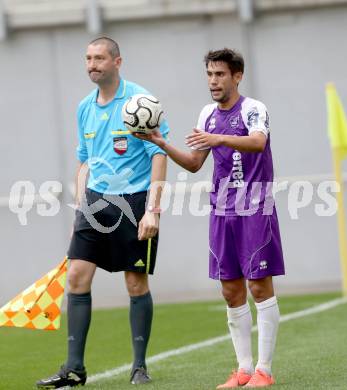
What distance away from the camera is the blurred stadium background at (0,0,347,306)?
16969 mm

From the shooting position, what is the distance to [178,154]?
22.7 feet

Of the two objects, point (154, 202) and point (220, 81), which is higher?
point (220, 81)

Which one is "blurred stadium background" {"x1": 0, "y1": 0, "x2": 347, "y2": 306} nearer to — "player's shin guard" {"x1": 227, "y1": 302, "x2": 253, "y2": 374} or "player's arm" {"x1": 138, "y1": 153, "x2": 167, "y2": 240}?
"player's arm" {"x1": 138, "y1": 153, "x2": 167, "y2": 240}

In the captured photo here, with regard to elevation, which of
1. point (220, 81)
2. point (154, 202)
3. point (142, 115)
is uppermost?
point (220, 81)

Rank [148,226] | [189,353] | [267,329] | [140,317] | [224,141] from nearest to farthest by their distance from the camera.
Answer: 1. [224,141]
2. [267,329]
3. [148,226]
4. [140,317]
5. [189,353]

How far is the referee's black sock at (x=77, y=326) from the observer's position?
740 centimetres

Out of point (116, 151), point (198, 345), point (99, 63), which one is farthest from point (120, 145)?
point (198, 345)

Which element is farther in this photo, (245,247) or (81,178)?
(81,178)

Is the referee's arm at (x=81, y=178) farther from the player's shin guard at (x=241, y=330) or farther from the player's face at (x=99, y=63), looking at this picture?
the player's shin guard at (x=241, y=330)

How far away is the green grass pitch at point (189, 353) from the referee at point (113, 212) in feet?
1.49

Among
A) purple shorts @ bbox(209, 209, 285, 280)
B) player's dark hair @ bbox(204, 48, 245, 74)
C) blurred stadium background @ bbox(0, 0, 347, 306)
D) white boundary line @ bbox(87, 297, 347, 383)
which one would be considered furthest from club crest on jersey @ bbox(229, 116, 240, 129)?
blurred stadium background @ bbox(0, 0, 347, 306)

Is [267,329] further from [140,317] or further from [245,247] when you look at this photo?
[140,317]

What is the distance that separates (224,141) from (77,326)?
168 centimetres

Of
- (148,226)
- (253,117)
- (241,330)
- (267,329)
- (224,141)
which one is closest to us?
(224,141)
